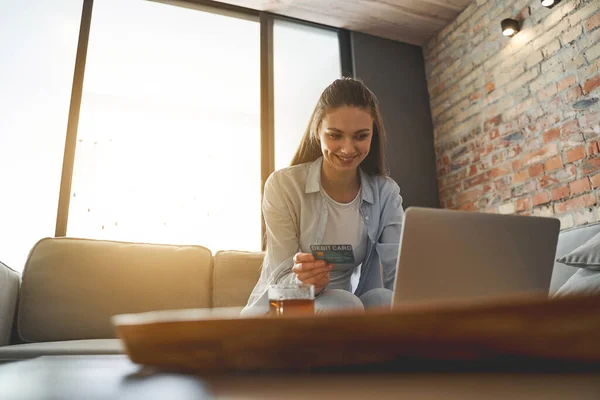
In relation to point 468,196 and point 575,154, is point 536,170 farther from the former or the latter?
point 468,196

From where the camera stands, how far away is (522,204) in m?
2.34

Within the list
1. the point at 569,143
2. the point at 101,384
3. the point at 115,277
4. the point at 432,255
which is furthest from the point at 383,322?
the point at 569,143

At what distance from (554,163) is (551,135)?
0.16m

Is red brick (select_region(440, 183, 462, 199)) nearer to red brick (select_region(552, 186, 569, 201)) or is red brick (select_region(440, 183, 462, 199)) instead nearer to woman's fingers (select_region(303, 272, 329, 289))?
red brick (select_region(552, 186, 569, 201))

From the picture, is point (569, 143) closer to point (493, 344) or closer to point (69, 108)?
point (493, 344)

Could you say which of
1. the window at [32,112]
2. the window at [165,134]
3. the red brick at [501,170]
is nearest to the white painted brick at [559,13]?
the red brick at [501,170]

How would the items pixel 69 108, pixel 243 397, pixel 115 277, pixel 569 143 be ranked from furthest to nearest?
pixel 69 108 < pixel 569 143 < pixel 115 277 < pixel 243 397

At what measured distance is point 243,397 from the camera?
26 cm

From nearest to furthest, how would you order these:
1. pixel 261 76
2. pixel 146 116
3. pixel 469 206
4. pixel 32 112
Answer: pixel 32 112
pixel 469 206
pixel 261 76
pixel 146 116

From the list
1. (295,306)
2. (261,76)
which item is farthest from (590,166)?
(261,76)

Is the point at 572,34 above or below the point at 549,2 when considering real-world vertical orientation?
below

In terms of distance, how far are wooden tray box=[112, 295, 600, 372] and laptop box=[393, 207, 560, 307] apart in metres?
0.35

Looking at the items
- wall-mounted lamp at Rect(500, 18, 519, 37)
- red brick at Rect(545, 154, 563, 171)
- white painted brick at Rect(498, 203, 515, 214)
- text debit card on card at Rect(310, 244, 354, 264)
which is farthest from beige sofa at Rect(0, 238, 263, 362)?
wall-mounted lamp at Rect(500, 18, 519, 37)

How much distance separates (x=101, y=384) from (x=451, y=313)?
29 cm
